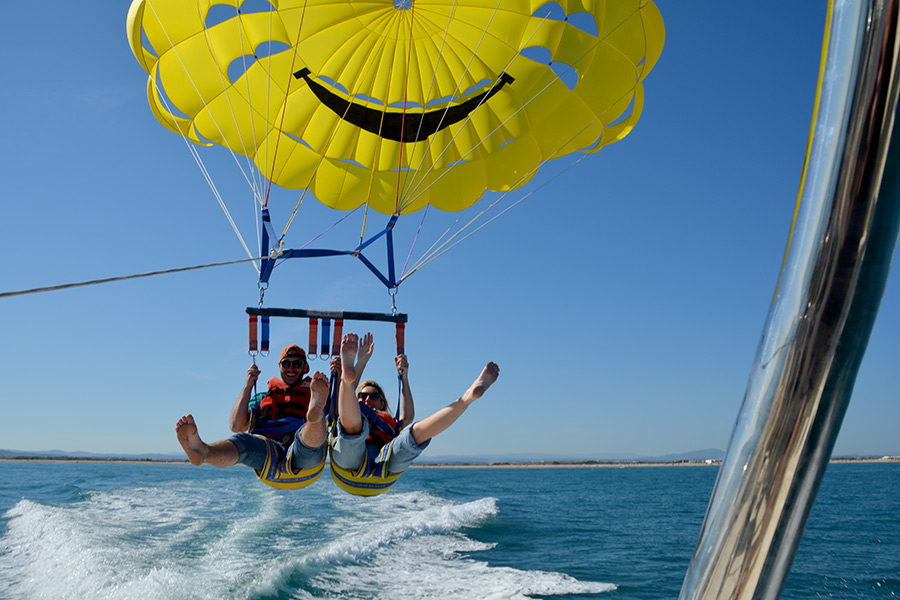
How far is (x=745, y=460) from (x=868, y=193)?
205mm

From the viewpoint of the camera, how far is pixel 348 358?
413 cm

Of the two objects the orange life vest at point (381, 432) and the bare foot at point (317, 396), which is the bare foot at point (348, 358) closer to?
the bare foot at point (317, 396)

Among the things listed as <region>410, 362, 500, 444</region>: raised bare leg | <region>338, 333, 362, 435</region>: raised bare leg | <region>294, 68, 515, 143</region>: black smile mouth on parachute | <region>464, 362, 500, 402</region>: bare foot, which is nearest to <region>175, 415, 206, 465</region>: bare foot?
<region>338, 333, 362, 435</region>: raised bare leg

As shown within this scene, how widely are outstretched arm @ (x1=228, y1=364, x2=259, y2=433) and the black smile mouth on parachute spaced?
3.05 m

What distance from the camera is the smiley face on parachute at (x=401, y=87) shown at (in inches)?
242

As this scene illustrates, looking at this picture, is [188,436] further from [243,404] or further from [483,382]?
[483,382]

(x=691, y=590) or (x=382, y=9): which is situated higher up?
(x=382, y=9)

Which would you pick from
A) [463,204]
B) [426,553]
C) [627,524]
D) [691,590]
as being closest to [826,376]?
[691,590]

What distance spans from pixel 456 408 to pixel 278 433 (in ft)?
6.23

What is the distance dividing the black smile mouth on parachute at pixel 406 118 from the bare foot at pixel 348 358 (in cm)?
323

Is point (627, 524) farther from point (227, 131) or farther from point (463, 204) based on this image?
point (227, 131)

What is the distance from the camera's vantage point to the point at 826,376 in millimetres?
431

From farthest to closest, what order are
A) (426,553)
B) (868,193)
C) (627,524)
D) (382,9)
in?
(627,524)
(426,553)
(382,9)
(868,193)

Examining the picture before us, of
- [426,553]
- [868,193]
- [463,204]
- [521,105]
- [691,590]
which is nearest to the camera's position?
[868,193]
